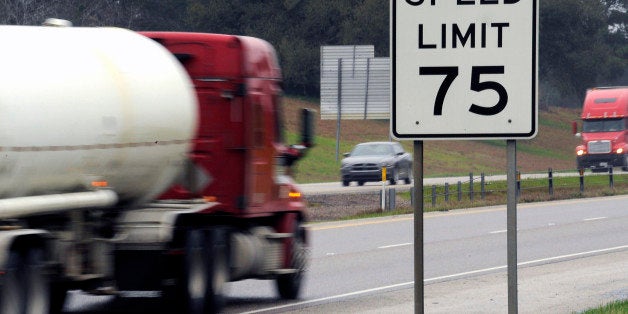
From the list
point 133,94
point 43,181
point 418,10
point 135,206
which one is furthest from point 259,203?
point 418,10

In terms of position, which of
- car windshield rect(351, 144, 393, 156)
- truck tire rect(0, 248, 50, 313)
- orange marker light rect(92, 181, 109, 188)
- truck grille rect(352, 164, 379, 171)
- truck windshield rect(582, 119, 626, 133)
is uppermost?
truck windshield rect(582, 119, 626, 133)

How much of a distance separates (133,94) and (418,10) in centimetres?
574

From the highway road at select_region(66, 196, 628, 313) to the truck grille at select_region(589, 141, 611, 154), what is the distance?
24003 mm

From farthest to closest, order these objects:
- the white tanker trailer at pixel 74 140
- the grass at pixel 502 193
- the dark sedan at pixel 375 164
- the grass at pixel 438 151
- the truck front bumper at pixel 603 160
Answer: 1. the grass at pixel 438 151
2. the truck front bumper at pixel 603 160
3. the dark sedan at pixel 375 164
4. the grass at pixel 502 193
5. the white tanker trailer at pixel 74 140

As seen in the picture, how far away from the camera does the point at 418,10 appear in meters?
6.26

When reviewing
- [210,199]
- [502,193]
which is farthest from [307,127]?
[502,193]

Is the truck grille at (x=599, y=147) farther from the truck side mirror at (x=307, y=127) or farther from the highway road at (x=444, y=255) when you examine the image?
the truck side mirror at (x=307, y=127)

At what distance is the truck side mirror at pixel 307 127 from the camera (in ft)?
50.2

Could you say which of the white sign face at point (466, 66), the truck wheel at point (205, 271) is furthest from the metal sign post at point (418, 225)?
the truck wheel at point (205, 271)

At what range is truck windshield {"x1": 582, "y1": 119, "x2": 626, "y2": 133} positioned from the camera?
5700 centimetres

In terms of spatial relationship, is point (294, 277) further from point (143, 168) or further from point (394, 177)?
point (394, 177)

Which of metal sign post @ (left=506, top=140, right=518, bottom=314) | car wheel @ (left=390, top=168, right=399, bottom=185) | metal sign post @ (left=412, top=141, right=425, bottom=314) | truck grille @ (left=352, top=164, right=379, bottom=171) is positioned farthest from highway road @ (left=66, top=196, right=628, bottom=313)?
truck grille @ (left=352, top=164, right=379, bottom=171)

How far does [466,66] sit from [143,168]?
6.34 m

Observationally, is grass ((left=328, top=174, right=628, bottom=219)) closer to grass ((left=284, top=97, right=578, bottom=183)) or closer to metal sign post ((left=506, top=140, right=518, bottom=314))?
grass ((left=284, top=97, right=578, bottom=183))
